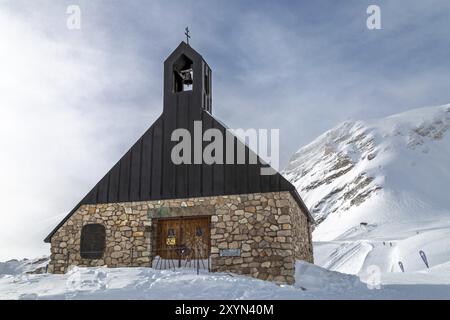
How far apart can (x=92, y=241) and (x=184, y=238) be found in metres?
3.19

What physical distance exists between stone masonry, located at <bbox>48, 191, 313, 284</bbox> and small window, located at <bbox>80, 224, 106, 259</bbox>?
0.46 ft

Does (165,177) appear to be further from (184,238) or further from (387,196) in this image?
(387,196)

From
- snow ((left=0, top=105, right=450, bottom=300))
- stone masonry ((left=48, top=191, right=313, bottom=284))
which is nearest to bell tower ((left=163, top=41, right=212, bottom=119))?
stone masonry ((left=48, top=191, right=313, bottom=284))

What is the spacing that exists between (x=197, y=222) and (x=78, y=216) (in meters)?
4.32

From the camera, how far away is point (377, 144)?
143 metres

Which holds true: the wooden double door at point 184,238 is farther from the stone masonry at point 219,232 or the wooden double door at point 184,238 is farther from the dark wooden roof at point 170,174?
the dark wooden roof at point 170,174

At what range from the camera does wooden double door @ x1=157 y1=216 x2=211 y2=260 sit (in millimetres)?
13656

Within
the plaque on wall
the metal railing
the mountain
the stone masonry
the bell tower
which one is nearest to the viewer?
the stone masonry

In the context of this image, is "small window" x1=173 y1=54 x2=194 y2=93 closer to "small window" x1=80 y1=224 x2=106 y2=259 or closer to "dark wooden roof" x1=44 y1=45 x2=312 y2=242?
"dark wooden roof" x1=44 y1=45 x2=312 y2=242

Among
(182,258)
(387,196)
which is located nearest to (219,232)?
(182,258)

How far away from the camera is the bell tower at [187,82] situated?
15.2 metres

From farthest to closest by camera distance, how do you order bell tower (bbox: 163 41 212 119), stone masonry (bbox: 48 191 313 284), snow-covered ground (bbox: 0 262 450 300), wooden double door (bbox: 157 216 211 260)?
bell tower (bbox: 163 41 212 119)
wooden double door (bbox: 157 216 211 260)
stone masonry (bbox: 48 191 313 284)
snow-covered ground (bbox: 0 262 450 300)

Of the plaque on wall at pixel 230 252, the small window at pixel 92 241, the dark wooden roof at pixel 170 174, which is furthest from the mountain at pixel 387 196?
the small window at pixel 92 241
